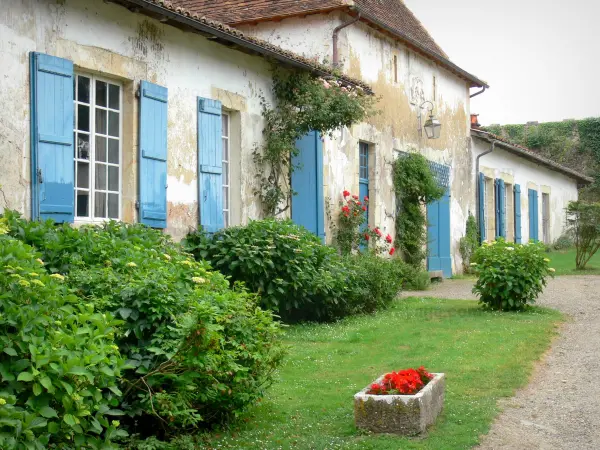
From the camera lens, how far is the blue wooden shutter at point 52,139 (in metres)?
7.72

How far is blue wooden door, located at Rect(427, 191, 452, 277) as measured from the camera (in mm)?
17514

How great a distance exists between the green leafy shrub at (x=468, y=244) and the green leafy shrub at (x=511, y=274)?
27.0 ft

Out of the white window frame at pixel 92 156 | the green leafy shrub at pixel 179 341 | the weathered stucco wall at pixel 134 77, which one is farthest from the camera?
the white window frame at pixel 92 156

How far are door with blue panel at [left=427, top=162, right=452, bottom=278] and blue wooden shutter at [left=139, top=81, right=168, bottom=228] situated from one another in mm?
8637

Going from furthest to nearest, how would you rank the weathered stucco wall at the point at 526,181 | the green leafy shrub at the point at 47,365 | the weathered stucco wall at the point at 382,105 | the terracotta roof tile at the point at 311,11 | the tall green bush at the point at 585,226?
1. the weathered stucco wall at the point at 526,181
2. the tall green bush at the point at 585,226
3. the weathered stucco wall at the point at 382,105
4. the terracotta roof tile at the point at 311,11
5. the green leafy shrub at the point at 47,365

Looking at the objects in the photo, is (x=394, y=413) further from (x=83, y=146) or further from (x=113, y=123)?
(x=113, y=123)

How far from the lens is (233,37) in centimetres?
1011

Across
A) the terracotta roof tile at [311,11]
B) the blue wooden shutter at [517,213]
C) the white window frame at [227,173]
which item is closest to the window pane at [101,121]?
the white window frame at [227,173]

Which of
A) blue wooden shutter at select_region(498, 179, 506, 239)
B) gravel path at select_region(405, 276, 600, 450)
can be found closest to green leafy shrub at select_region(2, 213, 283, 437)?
gravel path at select_region(405, 276, 600, 450)

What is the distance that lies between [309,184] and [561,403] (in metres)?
6.61

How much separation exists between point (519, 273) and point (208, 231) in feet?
13.9

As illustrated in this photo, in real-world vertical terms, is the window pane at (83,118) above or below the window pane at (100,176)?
above

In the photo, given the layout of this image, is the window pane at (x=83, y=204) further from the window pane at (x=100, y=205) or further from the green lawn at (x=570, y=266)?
the green lawn at (x=570, y=266)

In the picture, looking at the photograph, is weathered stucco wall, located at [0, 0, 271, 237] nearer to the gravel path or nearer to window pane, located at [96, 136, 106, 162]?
window pane, located at [96, 136, 106, 162]
